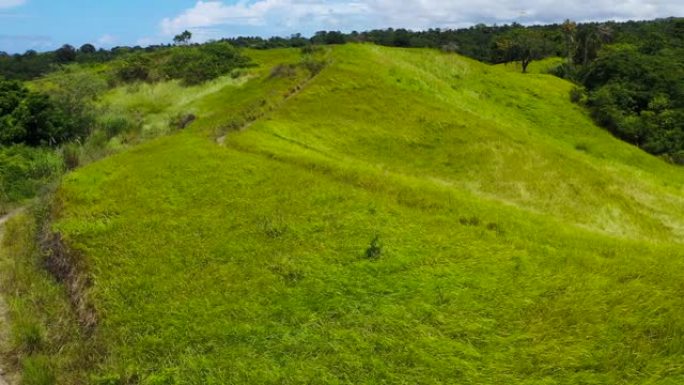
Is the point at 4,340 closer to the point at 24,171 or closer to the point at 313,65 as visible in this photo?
the point at 24,171

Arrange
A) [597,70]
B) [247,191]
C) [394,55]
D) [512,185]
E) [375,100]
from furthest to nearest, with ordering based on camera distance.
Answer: [597,70] → [394,55] → [375,100] → [512,185] → [247,191]

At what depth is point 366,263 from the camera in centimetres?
1160

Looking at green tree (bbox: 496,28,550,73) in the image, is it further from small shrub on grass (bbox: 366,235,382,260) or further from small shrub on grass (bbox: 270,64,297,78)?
small shrub on grass (bbox: 366,235,382,260)

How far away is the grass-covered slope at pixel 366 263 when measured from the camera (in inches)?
355

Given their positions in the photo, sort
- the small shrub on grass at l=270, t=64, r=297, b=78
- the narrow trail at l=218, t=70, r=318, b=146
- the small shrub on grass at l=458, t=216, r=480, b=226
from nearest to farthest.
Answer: the small shrub on grass at l=458, t=216, r=480, b=226, the narrow trail at l=218, t=70, r=318, b=146, the small shrub on grass at l=270, t=64, r=297, b=78

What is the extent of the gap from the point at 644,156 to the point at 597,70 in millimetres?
14816

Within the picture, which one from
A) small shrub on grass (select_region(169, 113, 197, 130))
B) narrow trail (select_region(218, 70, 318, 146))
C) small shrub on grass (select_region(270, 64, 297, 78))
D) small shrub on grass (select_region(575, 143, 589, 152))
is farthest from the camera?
small shrub on grass (select_region(270, 64, 297, 78))

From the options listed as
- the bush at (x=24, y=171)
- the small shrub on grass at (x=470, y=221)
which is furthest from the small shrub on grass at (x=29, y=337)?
the bush at (x=24, y=171)

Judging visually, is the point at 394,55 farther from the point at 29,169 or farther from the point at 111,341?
the point at 111,341

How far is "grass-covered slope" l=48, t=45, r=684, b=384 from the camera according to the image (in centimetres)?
902

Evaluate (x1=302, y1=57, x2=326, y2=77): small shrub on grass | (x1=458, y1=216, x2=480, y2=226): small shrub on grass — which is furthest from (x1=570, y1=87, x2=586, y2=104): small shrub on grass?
(x1=458, y1=216, x2=480, y2=226): small shrub on grass

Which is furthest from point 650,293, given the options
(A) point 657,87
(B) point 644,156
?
(A) point 657,87

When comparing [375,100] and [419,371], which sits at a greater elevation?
[375,100]

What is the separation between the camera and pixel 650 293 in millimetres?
9656
